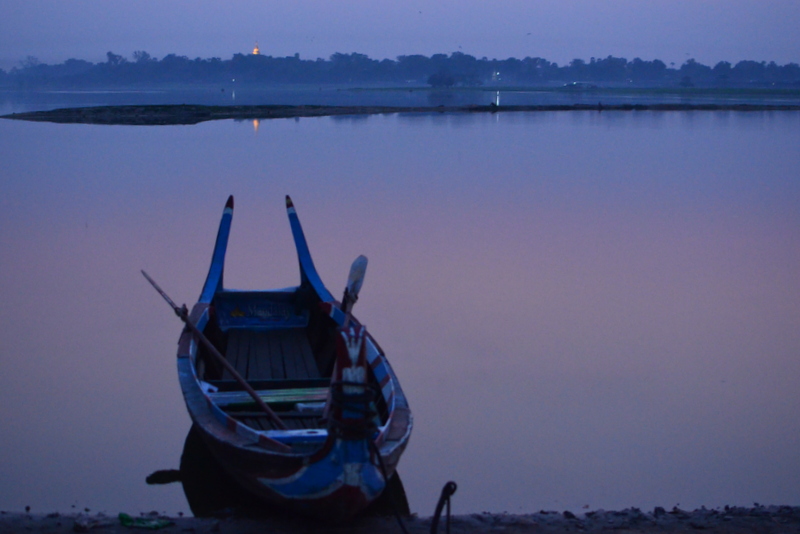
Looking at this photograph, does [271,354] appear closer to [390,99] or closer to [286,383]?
[286,383]

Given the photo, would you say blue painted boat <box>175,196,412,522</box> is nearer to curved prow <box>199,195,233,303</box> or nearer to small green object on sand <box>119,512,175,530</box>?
curved prow <box>199,195,233,303</box>

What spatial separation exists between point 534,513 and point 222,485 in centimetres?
196

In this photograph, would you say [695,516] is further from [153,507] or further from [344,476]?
[153,507]

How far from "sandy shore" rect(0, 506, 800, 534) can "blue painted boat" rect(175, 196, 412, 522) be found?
275 mm

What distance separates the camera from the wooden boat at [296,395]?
14.2 feet

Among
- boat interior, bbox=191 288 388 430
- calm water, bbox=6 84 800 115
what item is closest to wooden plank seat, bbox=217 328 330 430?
boat interior, bbox=191 288 388 430

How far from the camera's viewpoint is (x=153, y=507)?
565cm

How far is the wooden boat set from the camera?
14.2ft

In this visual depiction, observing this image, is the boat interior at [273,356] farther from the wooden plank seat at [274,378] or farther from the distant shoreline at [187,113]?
the distant shoreline at [187,113]

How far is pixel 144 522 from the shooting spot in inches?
194

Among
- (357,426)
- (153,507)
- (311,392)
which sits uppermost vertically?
(357,426)

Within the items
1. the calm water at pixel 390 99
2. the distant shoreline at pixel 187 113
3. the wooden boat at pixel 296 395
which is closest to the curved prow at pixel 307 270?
the wooden boat at pixel 296 395

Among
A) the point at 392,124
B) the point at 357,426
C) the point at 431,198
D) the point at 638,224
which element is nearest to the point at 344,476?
the point at 357,426

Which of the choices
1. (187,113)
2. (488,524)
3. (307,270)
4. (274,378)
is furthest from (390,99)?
(488,524)
